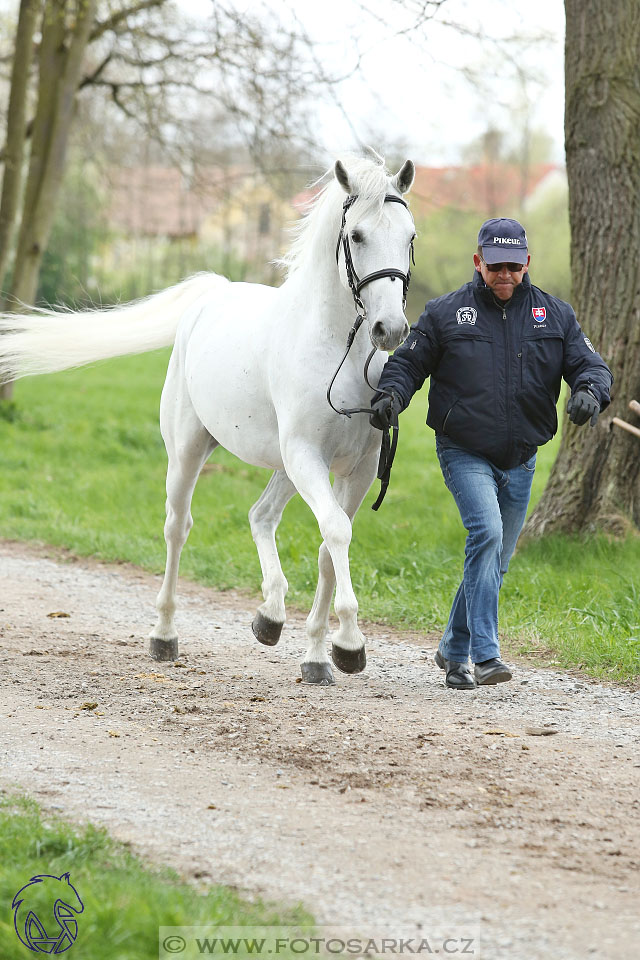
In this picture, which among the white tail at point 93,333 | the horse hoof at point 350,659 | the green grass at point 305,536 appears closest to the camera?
the horse hoof at point 350,659

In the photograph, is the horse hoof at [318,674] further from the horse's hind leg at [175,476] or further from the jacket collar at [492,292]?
the jacket collar at [492,292]

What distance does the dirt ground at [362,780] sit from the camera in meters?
2.87

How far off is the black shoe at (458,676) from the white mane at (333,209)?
2.12m

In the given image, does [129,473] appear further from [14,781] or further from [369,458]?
[14,781]

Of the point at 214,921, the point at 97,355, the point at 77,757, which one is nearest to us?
A: the point at 214,921

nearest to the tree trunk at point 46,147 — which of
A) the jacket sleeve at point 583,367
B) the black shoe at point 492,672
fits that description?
the jacket sleeve at point 583,367

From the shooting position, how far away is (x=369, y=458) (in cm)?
535

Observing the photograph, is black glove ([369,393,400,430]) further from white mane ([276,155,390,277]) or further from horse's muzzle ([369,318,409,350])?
white mane ([276,155,390,277])

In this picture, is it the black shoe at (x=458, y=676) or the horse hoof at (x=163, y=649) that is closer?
the black shoe at (x=458, y=676)

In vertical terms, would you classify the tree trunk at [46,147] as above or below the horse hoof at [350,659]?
above

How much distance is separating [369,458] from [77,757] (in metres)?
2.04

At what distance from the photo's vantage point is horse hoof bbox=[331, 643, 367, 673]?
16.0 ft

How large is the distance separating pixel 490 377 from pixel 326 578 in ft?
4.33

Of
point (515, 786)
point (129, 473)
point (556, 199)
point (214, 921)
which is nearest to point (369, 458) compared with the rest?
point (515, 786)
